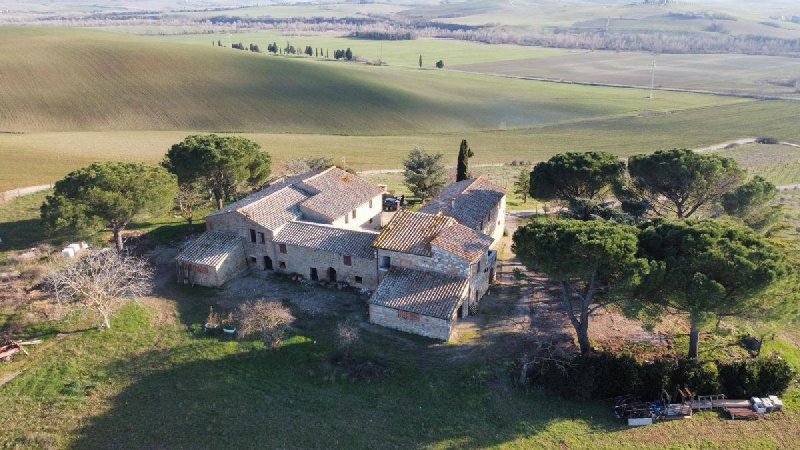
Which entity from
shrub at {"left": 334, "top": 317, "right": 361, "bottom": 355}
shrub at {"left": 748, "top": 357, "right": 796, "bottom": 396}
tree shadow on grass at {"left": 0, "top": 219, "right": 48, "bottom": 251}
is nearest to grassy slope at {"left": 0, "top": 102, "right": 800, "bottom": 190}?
tree shadow on grass at {"left": 0, "top": 219, "right": 48, "bottom": 251}

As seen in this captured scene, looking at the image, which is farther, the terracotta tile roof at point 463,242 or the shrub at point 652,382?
the terracotta tile roof at point 463,242

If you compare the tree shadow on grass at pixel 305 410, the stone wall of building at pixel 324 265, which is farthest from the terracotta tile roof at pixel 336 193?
the tree shadow on grass at pixel 305 410

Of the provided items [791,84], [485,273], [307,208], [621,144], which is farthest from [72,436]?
[791,84]

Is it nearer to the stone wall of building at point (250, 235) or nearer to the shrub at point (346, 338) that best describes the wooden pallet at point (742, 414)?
the shrub at point (346, 338)

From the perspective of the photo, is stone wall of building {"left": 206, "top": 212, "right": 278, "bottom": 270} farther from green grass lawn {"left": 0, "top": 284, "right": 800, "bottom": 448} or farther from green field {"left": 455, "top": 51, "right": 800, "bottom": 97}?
green field {"left": 455, "top": 51, "right": 800, "bottom": 97}

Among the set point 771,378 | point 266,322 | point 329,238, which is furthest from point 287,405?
point 771,378
